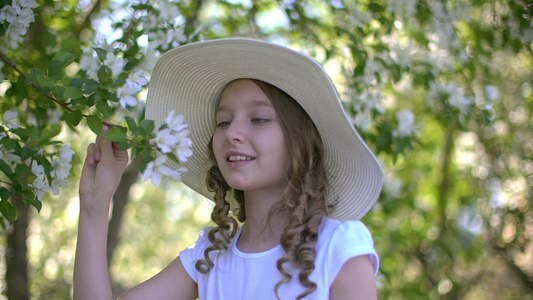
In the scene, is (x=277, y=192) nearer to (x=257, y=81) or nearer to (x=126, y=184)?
(x=257, y=81)

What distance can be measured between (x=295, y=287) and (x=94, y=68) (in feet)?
3.13

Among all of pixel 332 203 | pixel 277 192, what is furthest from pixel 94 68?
pixel 332 203

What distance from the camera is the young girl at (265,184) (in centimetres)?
146

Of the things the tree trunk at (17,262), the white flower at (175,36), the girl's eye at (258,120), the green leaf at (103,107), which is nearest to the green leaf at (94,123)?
the green leaf at (103,107)

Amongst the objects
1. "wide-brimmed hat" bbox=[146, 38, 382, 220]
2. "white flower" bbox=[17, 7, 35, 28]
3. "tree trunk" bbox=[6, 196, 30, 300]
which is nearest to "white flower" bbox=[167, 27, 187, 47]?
"wide-brimmed hat" bbox=[146, 38, 382, 220]

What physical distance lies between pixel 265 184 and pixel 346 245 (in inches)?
13.0

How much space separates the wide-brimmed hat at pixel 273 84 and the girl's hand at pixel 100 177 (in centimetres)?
23

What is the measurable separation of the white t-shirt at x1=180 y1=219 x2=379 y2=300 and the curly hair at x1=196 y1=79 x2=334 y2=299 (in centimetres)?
2

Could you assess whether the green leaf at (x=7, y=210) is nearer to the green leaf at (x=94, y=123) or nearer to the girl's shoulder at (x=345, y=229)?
the green leaf at (x=94, y=123)

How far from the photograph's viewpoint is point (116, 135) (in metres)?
1.24

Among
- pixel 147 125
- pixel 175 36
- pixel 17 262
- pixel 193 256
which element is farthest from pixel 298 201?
pixel 17 262

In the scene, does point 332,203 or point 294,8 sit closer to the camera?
point 332,203

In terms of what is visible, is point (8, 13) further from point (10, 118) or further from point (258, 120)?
point (258, 120)

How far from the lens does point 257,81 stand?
1.66 m
